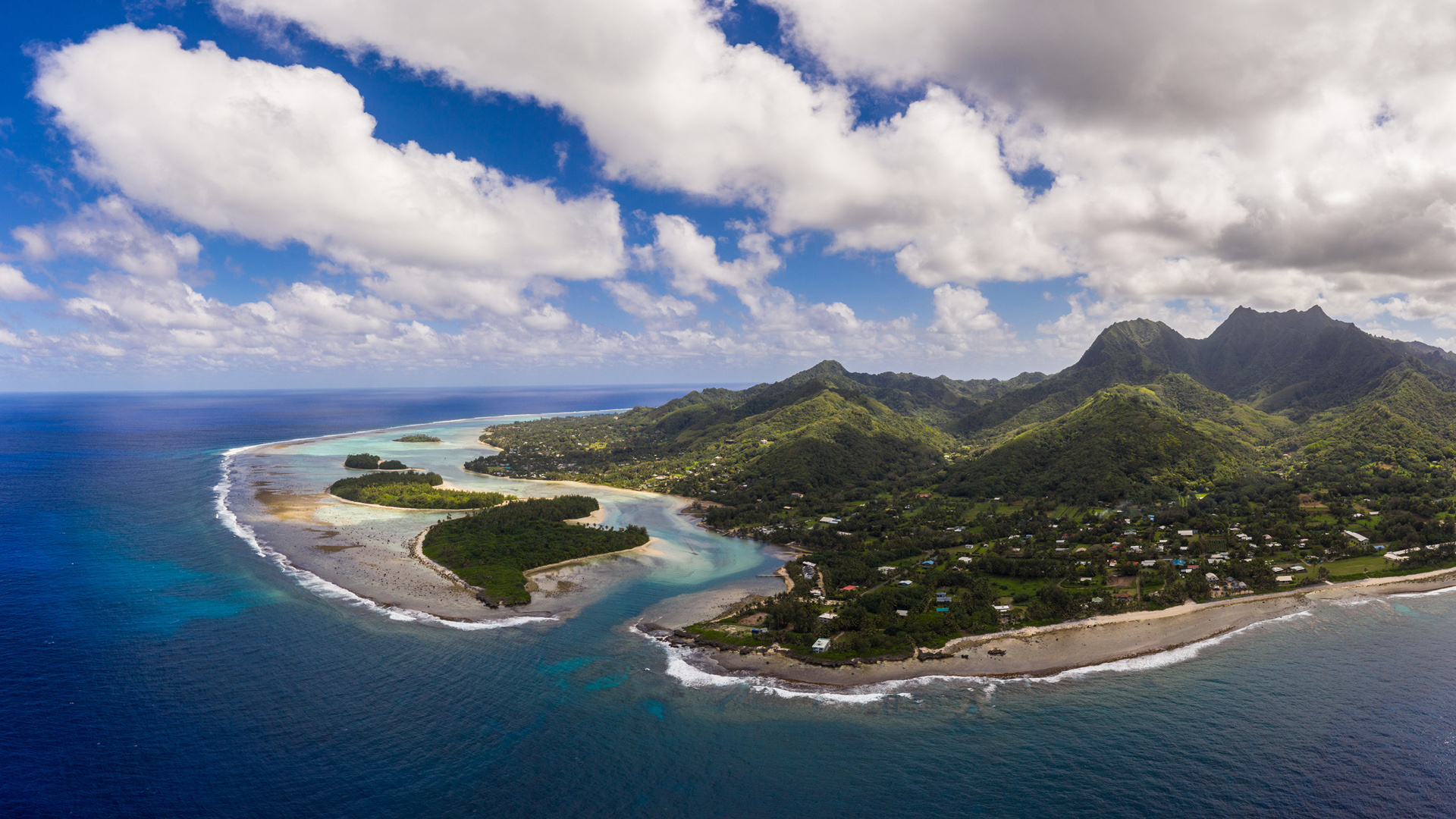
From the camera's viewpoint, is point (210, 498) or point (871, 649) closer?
point (871, 649)

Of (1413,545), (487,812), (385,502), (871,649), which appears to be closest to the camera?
(487,812)

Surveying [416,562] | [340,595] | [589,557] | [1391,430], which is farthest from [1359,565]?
[340,595]

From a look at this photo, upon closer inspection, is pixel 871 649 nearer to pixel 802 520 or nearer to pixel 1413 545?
pixel 802 520

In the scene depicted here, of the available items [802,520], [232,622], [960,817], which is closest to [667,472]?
[802,520]

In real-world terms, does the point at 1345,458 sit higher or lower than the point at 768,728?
higher

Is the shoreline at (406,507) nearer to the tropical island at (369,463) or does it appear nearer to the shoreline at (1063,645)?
the tropical island at (369,463)

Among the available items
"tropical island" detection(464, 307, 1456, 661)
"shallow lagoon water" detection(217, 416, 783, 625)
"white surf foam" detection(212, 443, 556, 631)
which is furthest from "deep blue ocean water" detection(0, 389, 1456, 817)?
"tropical island" detection(464, 307, 1456, 661)

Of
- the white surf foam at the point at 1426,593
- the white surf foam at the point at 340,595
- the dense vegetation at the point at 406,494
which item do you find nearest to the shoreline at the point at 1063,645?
the white surf foam at the point at 1426,593

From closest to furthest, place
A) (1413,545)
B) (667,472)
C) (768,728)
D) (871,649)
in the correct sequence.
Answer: (768,728), (871,649), (1413,545), (667,472)
